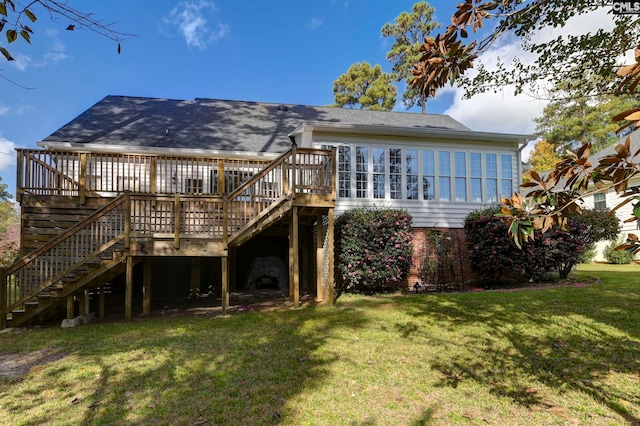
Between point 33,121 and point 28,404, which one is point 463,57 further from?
point 33,121

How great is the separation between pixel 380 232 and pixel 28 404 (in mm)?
7769

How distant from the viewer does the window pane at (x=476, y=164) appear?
11.9m

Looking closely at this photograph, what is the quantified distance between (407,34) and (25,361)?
95.9 feet

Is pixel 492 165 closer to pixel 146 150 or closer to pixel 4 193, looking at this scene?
pixel 146 150

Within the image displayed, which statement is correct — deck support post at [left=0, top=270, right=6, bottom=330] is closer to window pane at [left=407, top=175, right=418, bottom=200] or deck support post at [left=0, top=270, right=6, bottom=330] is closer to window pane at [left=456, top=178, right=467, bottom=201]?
window pane at [left=407, top=175, right=418, bottom=200]

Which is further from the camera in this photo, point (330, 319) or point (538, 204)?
point (330, 319)

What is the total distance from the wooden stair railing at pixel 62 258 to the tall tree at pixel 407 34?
74.7 feet

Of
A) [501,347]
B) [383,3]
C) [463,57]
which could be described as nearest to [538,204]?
[463,57]

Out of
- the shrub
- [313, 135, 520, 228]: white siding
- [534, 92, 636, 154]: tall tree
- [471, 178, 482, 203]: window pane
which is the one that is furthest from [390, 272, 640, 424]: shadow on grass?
[534, 92, 636, 154]: tall tree

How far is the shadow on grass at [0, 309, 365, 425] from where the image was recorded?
3479 mm

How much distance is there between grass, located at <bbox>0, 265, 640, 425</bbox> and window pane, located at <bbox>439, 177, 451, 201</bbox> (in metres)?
5.01

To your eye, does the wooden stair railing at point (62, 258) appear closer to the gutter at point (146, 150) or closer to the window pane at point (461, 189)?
the gutter at point (146, 150)

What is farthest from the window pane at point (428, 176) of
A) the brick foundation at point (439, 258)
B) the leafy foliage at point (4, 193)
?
the leafy foliage at point (4, 193)

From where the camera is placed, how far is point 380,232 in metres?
9.81
